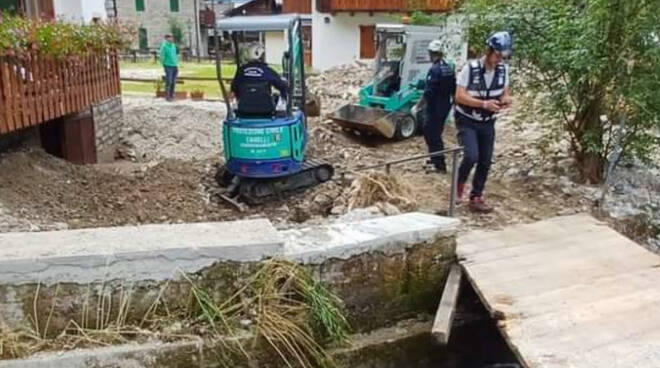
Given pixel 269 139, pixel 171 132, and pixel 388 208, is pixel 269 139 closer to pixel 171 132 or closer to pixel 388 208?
pixel 388 208

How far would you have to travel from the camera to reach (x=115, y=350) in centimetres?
278

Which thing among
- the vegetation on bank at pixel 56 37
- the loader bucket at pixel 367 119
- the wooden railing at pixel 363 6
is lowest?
the loader bucket at pixel 367 119

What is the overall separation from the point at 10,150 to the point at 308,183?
3.39 m

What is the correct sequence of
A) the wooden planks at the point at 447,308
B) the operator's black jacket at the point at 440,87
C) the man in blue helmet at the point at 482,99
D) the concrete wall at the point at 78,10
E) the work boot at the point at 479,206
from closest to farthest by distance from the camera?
the wooden planks at the point at 447,308 → the man in blue helmet at the point at 482,99 → the work boot at the point at 479,206 → the operator's black jacket at the point at 440,87 → the concrete wall at the point at 78,10

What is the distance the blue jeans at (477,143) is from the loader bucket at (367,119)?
4076mm

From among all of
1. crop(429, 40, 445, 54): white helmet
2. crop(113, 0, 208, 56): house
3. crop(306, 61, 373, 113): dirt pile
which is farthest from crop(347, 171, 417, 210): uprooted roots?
crop(113, 0, 208, 56): house

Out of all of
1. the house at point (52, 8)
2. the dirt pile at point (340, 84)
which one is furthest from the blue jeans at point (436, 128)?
the house at point (52, 8)

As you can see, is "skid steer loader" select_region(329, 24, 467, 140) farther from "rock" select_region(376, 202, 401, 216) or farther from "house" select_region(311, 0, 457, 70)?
"house" select_region(311, 0, 457, 70)

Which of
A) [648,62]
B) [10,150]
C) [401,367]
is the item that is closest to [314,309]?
[401,367]

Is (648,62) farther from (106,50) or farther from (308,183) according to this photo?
(106,50)

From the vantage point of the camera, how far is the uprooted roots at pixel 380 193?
4984 millimetres

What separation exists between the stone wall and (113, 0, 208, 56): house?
27102 mm

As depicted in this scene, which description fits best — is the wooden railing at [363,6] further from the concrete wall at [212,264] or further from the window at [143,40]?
the concrete wall at [212,264]

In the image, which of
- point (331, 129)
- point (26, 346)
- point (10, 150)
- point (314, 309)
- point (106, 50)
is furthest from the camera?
point (331, 129)
